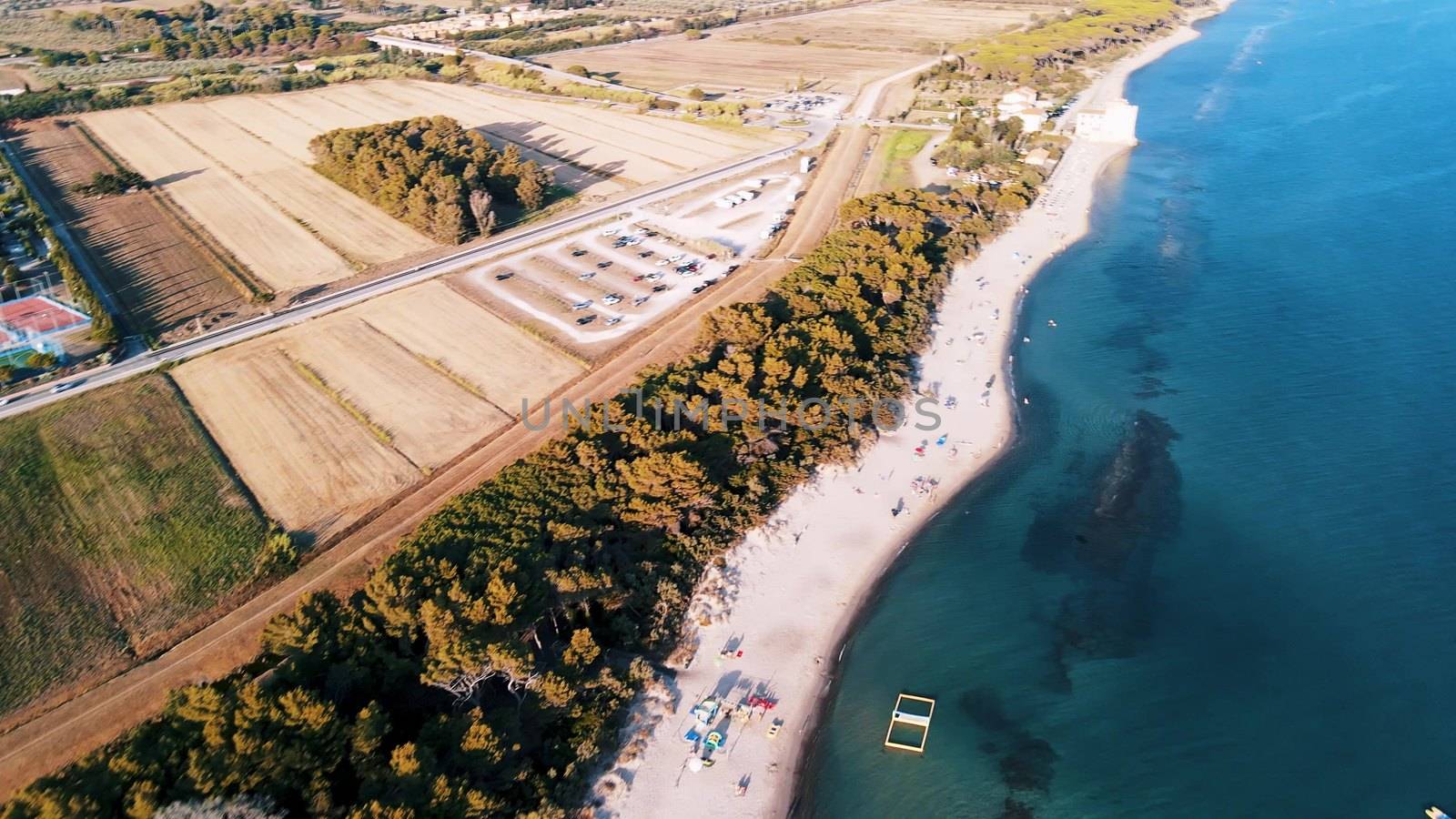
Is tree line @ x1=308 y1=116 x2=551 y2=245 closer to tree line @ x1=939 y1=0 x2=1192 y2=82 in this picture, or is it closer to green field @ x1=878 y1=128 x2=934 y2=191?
green field @ x1=878 y1=128 x2=934 y2=191

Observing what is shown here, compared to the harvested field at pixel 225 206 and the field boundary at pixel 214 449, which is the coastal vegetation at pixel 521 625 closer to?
the field boundary at pixel 214 449

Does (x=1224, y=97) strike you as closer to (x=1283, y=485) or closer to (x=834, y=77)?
(x=834, y=77)

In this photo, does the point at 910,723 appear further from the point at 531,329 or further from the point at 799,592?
the point at 531,329

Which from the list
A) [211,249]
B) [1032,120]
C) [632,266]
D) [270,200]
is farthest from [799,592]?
[1032,120]

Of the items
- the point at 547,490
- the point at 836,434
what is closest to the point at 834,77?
the point at 836,434

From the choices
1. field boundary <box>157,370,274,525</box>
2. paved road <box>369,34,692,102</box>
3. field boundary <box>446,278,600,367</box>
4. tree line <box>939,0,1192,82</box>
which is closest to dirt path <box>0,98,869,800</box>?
field boundary <box>446,278,600,367</box>
